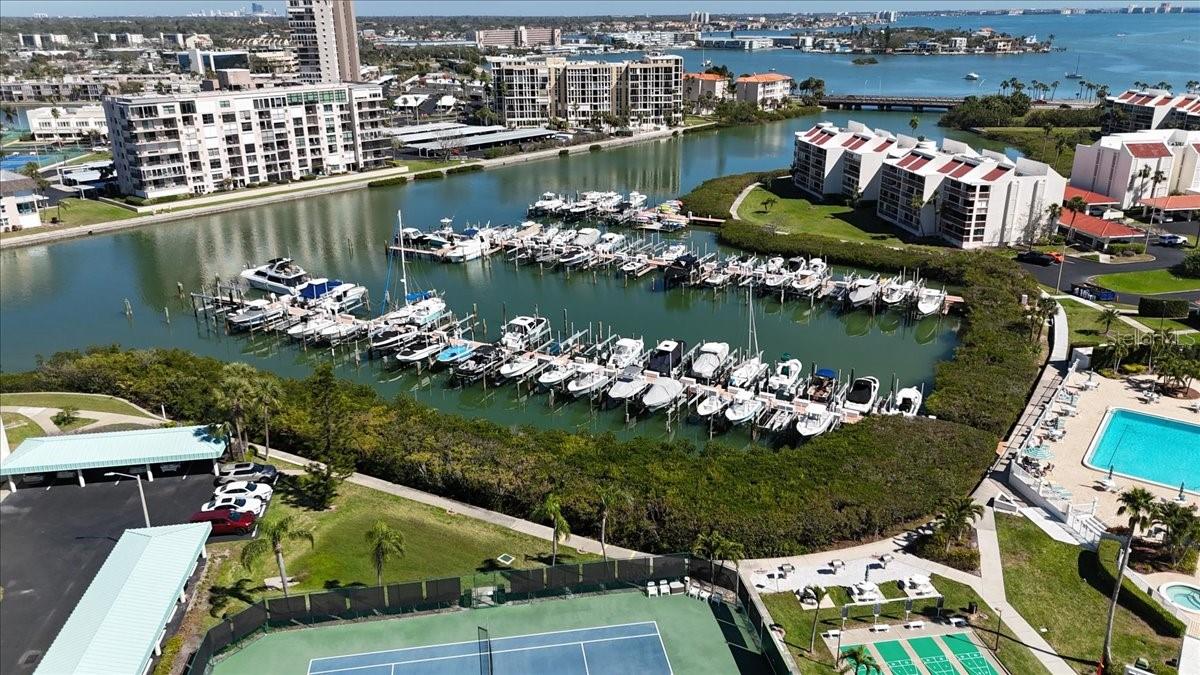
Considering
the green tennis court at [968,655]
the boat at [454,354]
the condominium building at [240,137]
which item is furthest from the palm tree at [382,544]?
the condominium building at [240,137]

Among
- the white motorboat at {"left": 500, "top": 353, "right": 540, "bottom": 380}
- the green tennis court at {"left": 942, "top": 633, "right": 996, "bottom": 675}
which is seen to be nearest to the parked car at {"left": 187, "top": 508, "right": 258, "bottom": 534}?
the white motorboat at {"left": 500, "top": 353, "right": 540, "bottom": 380}

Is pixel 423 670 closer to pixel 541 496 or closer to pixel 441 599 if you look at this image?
pixel 441 599

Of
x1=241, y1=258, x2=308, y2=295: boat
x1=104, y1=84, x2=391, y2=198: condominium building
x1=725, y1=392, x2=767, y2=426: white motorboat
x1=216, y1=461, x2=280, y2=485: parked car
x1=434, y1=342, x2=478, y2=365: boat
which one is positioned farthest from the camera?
x1=104, y1=84, x2=391, y2=198: condominium building

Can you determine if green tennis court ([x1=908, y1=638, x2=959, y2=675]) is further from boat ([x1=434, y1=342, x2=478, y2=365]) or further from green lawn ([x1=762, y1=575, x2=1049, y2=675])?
boat ([x1=434, y1=342, x2=478, y2=365])

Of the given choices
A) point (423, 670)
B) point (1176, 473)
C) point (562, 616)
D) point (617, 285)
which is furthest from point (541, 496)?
point (617, 285)

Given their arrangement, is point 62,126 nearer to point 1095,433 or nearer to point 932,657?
point 1095,433

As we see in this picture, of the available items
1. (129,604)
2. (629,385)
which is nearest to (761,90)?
(629,385)

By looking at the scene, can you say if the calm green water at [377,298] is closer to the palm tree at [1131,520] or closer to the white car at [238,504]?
the white car at [238,504]
